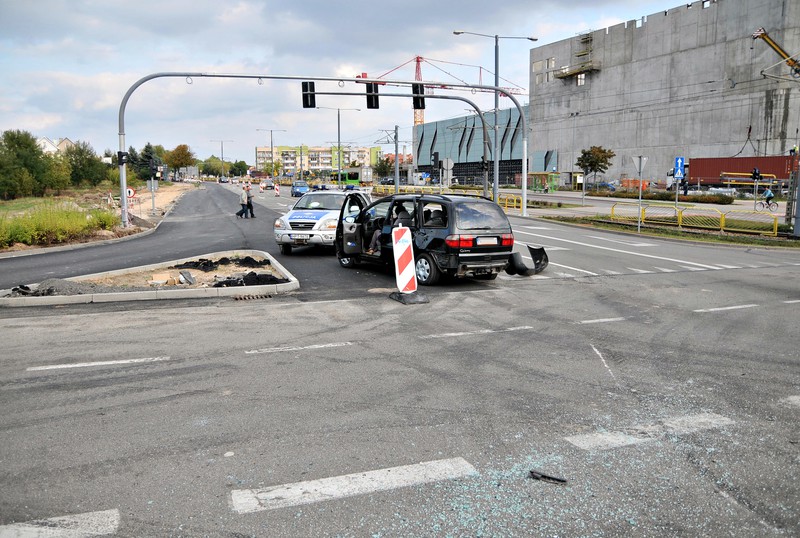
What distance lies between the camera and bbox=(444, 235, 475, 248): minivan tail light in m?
11.6

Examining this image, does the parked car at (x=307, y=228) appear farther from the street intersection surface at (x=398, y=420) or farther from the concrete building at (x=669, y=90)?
the concrete building at (x=669, y=90)

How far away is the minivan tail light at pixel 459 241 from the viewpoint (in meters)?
11.6

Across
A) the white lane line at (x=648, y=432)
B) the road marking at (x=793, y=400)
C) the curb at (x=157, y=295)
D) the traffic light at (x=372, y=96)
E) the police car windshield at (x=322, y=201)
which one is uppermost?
the traffic light at (x=372, y=96)

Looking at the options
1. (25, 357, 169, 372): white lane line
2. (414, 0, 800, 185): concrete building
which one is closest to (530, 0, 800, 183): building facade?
(414, 0, 800, 185): concrete building

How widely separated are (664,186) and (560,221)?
130ft

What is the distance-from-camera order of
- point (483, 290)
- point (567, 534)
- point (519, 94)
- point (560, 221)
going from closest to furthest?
point (567, 534)
point (483, 290)
point (560, 221)
point (519, 94)

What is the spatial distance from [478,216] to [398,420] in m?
7.49

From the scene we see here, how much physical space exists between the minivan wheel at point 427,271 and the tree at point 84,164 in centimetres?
7649

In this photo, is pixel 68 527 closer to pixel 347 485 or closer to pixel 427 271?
pixel 347 485

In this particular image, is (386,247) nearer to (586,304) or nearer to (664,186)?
(586,304)

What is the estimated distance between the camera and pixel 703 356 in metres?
7.11

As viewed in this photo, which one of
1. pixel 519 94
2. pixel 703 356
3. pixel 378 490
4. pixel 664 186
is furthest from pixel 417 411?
pixel 519 94

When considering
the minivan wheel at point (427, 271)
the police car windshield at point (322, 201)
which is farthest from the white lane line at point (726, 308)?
the police car windshield at point (322, 201)

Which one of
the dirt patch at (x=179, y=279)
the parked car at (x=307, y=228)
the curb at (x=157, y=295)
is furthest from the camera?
the parked car at (x=307, y=228)
